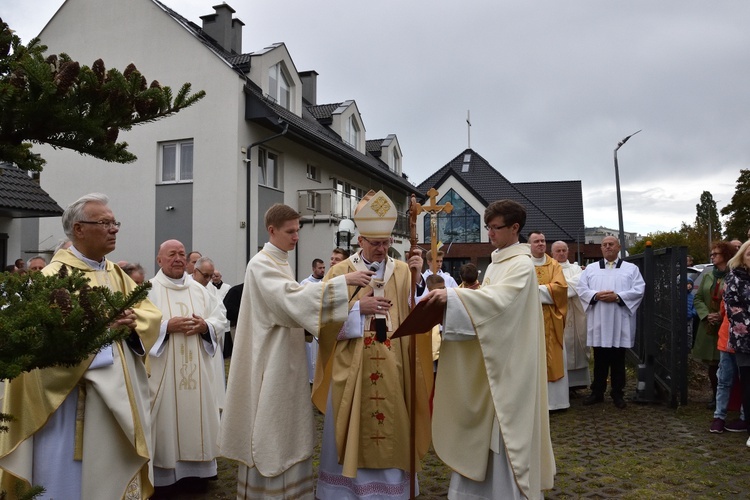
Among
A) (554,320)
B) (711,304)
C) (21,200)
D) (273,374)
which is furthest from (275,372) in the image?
(21,200)

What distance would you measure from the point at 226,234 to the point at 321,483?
45.2 ft

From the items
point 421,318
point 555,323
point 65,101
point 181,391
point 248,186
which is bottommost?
point 181,391

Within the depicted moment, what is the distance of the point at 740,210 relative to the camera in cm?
4706

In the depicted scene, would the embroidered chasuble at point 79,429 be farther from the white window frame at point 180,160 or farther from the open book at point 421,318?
the white window frame at point 180,160

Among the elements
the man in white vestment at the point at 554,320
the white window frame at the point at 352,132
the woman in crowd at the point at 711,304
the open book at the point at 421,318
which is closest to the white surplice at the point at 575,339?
the man in white vestment at the point at 554,320

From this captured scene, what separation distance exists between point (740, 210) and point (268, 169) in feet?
134

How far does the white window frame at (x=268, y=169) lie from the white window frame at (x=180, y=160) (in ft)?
6.58

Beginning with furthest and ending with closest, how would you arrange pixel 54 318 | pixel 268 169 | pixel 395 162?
pixel 395 162 → pixel 268 169 → pixel 54 318

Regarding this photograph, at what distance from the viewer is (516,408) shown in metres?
3.97

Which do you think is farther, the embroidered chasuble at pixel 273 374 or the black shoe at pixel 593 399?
the black shoe at pixel 593 399

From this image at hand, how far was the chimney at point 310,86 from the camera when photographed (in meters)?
29.0

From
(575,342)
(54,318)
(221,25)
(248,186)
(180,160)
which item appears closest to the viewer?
(54,318)

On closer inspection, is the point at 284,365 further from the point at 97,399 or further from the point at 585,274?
the point at 585,274

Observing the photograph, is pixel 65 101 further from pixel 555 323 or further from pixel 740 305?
pixel 555 323
